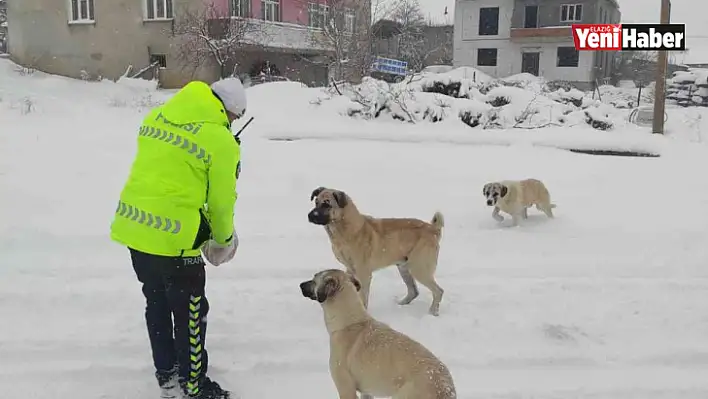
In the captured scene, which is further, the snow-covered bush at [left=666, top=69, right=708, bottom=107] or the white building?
the white building

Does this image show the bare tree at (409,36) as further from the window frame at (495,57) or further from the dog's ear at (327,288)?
the dog's ear at (327,288)

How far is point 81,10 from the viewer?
2802 centimetres

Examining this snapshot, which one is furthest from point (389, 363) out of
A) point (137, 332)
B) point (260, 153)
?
point (260, 153)

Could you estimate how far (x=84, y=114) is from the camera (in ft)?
47.9

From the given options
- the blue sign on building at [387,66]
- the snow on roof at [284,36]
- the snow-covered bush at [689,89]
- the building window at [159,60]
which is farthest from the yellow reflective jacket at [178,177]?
the snow-covered bush at [689,89]

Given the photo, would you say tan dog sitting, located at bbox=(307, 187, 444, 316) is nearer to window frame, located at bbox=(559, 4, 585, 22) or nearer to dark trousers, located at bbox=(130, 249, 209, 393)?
dark trousers, located at bbox=(130, 249, 209, 393)

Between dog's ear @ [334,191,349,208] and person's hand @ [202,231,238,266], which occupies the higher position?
dog's ear @ [334,191,349,208]

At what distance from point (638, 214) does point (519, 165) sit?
2.98 metres

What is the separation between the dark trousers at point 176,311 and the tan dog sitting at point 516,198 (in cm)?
521

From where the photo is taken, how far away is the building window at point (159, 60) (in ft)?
88.1

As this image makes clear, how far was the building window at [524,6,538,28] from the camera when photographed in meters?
40.1

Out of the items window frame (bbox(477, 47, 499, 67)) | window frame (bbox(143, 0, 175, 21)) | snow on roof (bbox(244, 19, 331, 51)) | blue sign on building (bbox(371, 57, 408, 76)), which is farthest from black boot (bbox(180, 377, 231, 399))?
window frame (bbox(477, 47, 499, 67))

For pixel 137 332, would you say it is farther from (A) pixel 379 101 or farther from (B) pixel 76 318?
(A) pixel 379 101

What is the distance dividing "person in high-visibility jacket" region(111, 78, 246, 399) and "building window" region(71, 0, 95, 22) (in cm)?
2811
